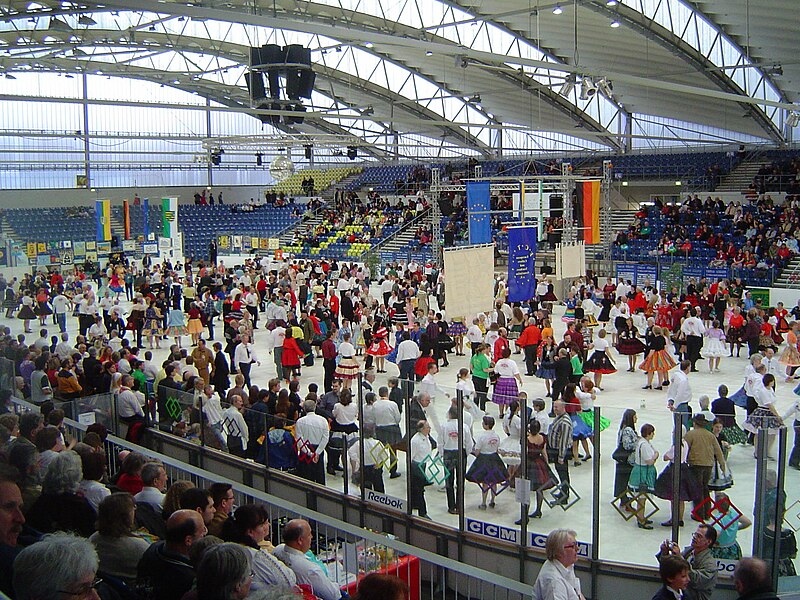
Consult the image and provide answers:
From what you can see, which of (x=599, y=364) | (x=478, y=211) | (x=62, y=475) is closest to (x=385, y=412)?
(x=62, y=475)

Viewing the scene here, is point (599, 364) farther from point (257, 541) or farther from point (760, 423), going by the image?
point (257, 541)

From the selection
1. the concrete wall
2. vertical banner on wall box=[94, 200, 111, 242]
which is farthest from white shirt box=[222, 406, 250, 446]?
the concrete wall

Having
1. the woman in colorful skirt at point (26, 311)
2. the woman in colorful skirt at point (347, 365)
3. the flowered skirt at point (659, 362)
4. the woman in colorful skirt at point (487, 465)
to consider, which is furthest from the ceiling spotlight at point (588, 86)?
the woman in colorful skirt at point (26, 311)

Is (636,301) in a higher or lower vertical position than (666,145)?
lower

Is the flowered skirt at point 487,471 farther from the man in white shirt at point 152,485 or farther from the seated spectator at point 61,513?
the seated spectator at point 61,513

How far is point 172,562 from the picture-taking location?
168 inches

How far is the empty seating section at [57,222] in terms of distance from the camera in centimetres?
3522

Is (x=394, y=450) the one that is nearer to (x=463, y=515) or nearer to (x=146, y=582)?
(x=463, y=515)

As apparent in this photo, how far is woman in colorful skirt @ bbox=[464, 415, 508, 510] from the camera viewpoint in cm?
850

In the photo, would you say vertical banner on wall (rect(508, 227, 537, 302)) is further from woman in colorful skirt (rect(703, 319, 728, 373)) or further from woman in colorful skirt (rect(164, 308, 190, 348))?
woman in colorful skirt (rect(164, 308, 190, 348))

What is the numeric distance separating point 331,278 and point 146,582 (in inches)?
934

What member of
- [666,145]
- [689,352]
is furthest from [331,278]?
[666,145]

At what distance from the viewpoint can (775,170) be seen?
3186cm

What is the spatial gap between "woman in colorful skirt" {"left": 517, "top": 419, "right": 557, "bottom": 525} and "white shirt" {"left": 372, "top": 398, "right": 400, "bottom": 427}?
1.60 meters
